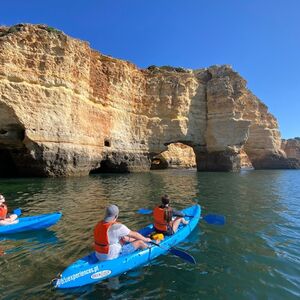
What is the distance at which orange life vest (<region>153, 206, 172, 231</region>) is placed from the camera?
25.7 ft

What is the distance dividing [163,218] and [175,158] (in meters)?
45.0

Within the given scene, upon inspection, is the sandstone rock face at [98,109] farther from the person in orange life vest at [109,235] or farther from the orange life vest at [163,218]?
the person in orange life vest at [109,235]

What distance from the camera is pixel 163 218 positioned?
7883mm

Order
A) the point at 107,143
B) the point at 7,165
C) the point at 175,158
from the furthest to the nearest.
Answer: the point at 175,158 < the point at 107,143 < the point at 7,165

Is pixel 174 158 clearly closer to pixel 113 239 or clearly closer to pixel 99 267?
pixel 113 239

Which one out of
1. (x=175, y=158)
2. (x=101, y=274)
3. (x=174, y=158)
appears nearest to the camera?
(x=101, y=274)

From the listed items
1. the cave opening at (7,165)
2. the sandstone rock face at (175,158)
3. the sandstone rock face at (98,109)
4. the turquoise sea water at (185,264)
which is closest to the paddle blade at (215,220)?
the turquoise sea water at (185,264)

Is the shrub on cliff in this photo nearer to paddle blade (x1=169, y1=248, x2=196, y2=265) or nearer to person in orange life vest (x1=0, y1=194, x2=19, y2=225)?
person in orange life vest (x1=0, y1=194, x2=19, y2=225)

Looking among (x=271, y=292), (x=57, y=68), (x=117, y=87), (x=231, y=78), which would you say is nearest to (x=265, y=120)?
(x=231, y=78)

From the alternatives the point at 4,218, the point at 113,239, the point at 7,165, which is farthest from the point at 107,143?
the point at 113,239

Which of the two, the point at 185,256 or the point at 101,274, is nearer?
the point at 101,274

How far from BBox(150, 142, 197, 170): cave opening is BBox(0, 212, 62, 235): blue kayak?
38.9m

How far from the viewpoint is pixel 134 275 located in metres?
6.14

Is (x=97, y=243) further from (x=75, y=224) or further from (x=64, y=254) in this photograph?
(x=75, y=224)
